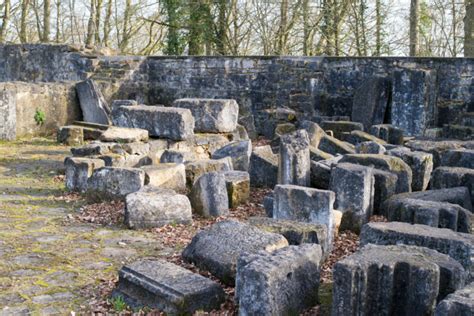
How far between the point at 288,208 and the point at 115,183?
7.93 feet

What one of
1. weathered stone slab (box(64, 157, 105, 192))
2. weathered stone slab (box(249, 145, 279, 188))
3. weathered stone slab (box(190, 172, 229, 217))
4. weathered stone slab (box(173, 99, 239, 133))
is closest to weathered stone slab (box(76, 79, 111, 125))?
weathered stone slab (box(173, 99, 239, 133))

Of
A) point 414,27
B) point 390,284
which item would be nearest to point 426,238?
point 390,284

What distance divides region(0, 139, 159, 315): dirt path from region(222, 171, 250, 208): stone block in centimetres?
152

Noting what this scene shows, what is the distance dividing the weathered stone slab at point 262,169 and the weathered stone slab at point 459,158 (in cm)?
235

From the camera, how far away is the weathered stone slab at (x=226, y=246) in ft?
15.8

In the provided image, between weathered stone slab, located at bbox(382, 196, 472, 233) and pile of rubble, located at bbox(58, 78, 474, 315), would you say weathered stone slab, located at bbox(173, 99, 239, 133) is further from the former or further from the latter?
weathered stone slab, located at bbox(382, 196, 472, 233)

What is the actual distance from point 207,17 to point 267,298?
18.3 meters

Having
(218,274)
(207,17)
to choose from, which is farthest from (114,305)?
(207,17)

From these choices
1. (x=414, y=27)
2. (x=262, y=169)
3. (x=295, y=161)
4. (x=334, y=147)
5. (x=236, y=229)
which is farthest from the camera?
(x=414, y=27)

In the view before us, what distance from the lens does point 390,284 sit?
3.81 meters

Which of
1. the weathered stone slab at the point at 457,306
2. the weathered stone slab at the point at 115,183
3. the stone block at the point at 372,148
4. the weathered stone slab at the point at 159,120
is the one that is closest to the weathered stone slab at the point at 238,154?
the weathered stone slab at the point at 159,120

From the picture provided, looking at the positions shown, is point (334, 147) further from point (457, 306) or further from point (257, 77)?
point (457, 306)

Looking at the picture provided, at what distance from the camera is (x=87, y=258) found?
17.7ft

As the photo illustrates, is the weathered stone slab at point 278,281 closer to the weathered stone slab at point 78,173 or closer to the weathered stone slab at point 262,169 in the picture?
the weathered stone slab at point 262,169
